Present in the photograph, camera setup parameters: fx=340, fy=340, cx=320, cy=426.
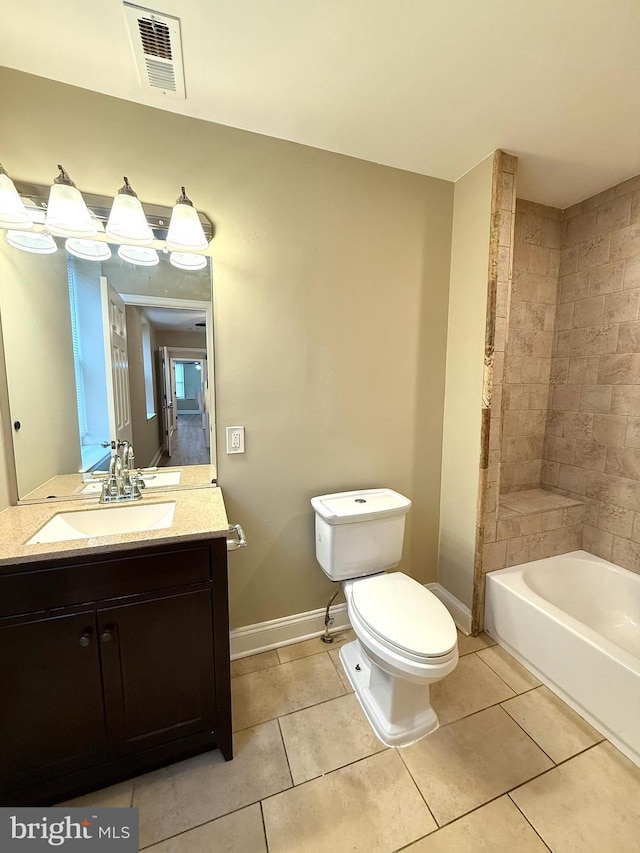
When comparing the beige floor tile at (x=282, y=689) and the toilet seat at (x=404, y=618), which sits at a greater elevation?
the toilet seat at (x=404, y=618)

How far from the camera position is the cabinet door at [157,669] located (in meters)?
1.09

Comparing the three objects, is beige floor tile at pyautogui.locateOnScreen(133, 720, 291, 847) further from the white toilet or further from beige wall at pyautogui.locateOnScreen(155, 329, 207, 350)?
beige wall at pyautogui.locateOnScreen(155, 329, 207, 350)

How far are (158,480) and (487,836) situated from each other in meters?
1.70

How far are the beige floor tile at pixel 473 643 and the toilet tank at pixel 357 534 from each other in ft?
2.08

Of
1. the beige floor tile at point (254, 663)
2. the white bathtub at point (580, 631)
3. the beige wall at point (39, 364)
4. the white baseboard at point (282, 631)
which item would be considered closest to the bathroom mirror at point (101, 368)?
the beige wall at point (39, 364)

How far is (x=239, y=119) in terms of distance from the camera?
1.45 metres

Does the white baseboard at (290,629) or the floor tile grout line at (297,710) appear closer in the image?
the floor tile grout line at (297,710)

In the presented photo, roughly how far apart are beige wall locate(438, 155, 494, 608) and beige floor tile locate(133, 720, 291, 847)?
1.24 meters

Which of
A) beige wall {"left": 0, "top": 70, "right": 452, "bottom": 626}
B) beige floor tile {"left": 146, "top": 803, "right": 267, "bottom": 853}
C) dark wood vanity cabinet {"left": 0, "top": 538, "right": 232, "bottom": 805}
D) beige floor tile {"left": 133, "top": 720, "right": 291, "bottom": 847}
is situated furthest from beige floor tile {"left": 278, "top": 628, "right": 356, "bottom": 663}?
beige floor tile {"left": 146, "top": 803, "right": 267, "bottom": 853}

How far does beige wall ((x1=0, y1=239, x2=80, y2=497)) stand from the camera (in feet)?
4.31

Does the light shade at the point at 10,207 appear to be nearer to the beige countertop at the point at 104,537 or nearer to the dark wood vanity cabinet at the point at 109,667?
the beige countertop at the point at 104,537

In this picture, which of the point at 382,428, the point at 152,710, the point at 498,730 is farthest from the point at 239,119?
the point at 498,730

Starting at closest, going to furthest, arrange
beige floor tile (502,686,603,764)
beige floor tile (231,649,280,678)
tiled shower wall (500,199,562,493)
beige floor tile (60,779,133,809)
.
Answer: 1. beige floor tile (60,779,133,809)
2. beige floor tile (502,686,603,764)
3. beige floor tile (231,649,280,678)
4. tiled shower wall (500,199,562,493)

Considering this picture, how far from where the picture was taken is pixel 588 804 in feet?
3.69
